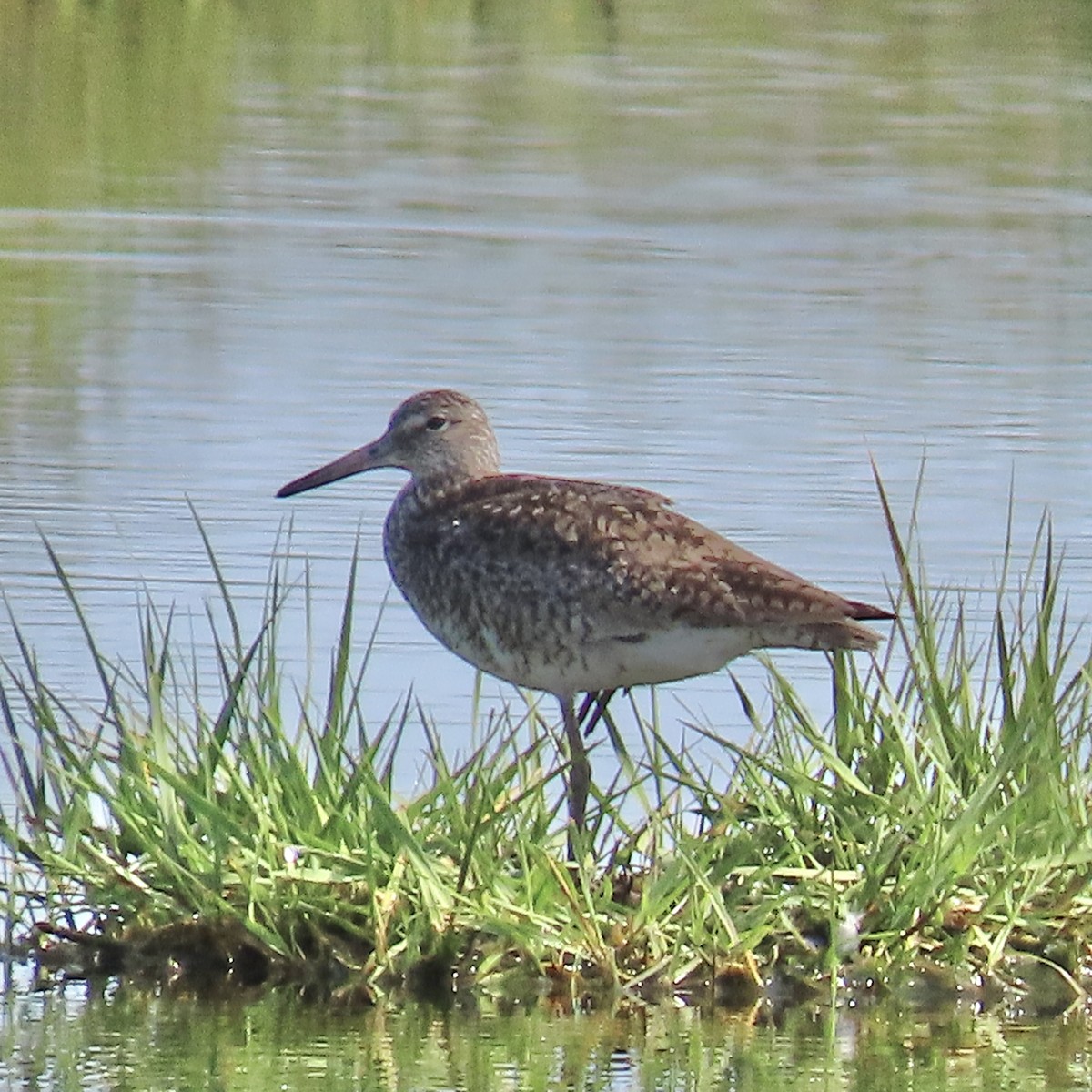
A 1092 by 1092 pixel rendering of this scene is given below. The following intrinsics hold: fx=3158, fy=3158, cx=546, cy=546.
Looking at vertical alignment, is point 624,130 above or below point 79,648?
above

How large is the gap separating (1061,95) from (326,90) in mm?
4967

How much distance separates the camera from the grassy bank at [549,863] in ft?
17.8

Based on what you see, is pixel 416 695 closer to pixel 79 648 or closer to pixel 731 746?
pixel 79 648

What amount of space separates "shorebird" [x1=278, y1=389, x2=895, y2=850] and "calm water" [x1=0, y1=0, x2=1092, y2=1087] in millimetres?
719

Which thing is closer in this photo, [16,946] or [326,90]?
[16,946]

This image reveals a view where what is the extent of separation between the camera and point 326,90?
2094cm

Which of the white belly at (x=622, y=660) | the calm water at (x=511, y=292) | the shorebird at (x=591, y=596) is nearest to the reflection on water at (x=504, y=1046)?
the calm water at (x=511, y=292)

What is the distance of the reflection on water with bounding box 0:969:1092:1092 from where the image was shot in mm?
4973

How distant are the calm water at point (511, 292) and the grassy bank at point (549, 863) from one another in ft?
0.83

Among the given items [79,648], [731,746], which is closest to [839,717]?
[731,746]

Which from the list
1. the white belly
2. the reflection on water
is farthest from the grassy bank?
the white belly

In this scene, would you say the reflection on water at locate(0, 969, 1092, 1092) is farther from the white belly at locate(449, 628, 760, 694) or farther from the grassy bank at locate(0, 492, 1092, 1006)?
the white belly at locate(449, 628, 760, 694)

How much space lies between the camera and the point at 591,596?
20.2 ft

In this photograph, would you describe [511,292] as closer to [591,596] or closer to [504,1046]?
[591,596]
